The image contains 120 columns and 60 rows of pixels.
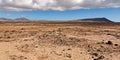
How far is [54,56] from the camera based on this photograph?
22.2 m

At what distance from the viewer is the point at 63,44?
2727 centimetres

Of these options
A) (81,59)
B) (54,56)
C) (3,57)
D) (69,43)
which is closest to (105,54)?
(81,59)

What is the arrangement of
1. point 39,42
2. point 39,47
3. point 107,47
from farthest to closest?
point 39,42, point 39,47, point 107,47

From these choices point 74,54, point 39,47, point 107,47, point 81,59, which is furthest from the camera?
point 39,47

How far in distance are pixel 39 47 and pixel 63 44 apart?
274cm

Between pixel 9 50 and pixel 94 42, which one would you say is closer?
pixel 9 50

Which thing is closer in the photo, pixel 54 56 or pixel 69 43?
Answer: pixel 54 56

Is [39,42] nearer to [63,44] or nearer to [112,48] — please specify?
[63,44]

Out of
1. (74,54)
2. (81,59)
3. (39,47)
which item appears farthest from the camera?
(39,47)

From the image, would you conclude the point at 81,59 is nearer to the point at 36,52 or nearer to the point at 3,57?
the point at 36,52

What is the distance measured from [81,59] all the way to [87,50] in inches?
115

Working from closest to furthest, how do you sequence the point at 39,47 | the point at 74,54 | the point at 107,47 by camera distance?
the point at 74,54
the point at 107,47
the point at 39,47

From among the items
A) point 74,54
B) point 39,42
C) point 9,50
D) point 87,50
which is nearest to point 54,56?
point 74,54

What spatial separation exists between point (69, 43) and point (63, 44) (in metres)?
0.70
